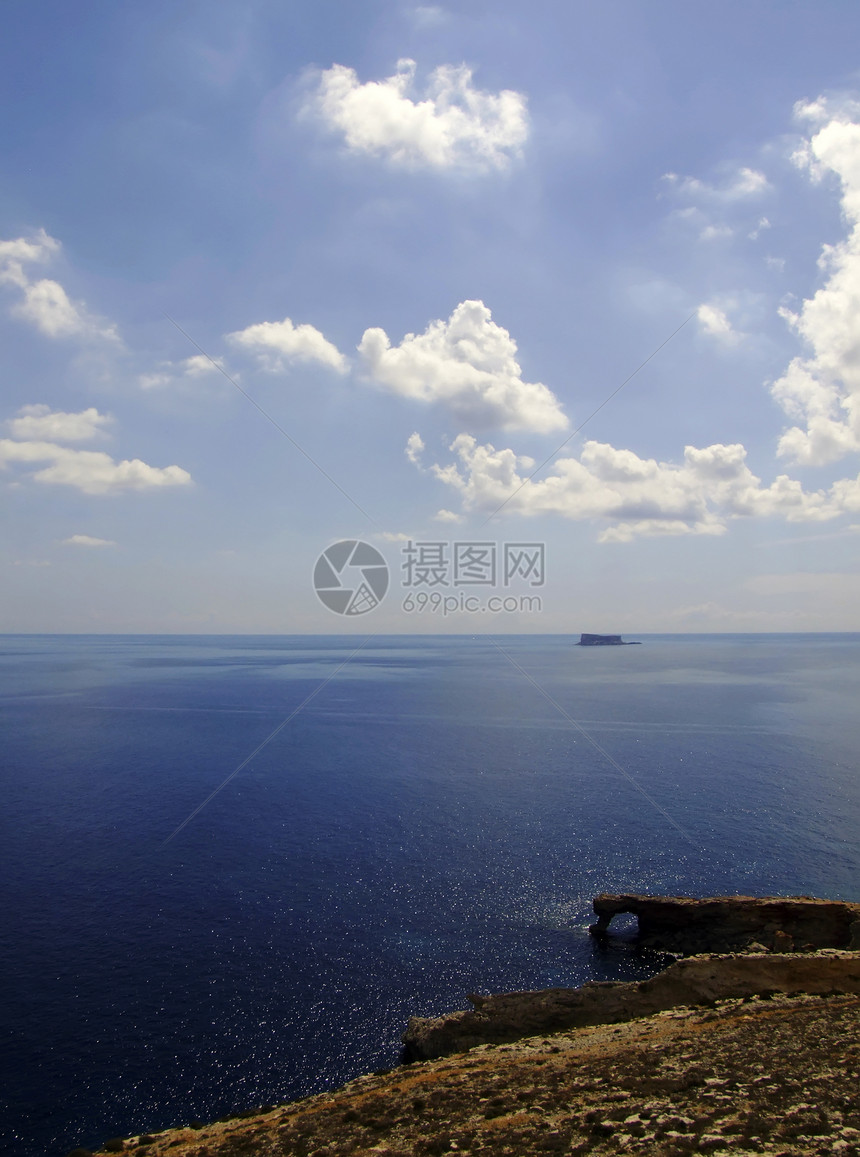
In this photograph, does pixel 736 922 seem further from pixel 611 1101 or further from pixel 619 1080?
pixel 611 1101

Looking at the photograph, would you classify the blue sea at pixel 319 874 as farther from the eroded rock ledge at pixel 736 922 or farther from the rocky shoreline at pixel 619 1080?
the rocky shoreline at pixel 619 1080

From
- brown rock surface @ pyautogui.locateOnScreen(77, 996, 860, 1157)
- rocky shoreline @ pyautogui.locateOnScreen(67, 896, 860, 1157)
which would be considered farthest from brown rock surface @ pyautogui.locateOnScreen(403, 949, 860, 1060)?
brown rock surface @ pyautogui.locateOnScreen(77, 996, 860, 1157)

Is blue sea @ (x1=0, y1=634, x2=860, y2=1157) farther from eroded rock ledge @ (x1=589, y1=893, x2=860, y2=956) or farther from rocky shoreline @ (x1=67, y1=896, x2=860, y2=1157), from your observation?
rocky shoreline @ (x1=67, y1=896, x2=860, y2=1157)

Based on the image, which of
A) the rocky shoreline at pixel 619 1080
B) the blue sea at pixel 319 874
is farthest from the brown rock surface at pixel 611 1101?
the blue sea at pixel 319 874

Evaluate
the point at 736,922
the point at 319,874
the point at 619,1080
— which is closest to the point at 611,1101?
the point at 619,1080

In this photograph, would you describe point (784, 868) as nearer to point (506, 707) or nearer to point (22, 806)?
point (22, 806)

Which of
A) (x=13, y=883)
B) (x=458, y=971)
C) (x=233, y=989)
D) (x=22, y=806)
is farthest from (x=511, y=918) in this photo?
(x=22, y=806)
